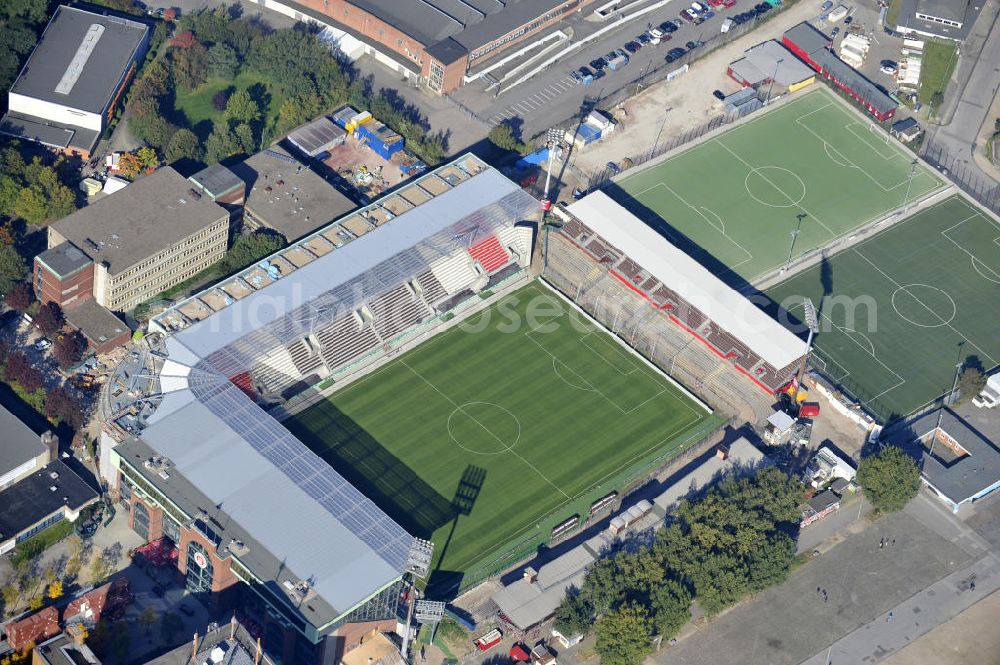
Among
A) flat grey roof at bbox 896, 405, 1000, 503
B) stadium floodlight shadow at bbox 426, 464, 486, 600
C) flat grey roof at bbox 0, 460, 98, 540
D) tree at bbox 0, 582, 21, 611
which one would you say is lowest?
tree at bbox 0, 582, 21, 611

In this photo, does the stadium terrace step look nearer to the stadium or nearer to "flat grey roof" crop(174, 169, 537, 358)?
the stadium

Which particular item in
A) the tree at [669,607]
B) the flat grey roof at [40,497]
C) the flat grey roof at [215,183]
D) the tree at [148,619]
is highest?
the flat grey roof at [215,183]

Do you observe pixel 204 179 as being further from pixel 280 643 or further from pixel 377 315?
pixel 280 643

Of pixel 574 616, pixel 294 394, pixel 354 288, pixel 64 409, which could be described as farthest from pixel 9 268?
pixel 574 616

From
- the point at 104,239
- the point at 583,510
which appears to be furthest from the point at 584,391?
the point at 104,239

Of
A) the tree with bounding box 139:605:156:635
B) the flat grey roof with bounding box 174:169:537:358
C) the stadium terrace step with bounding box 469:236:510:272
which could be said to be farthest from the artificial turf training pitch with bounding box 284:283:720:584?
the tree with bounding box 139:605:156:635

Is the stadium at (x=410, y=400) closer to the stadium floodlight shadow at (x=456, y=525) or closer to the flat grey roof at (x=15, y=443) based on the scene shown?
the stadium floodlight shadow at (x=456, y=525)

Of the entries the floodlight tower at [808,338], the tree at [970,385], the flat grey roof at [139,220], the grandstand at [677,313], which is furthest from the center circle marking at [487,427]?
the tree at [970,385]
